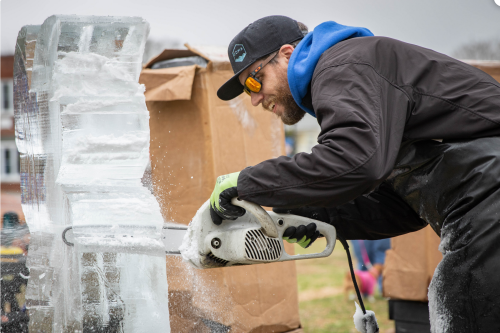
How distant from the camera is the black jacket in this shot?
1191 mm

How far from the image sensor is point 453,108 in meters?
1.34

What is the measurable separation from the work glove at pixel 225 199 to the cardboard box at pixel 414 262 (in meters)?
1.81

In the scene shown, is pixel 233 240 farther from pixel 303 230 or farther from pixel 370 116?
pixel 370 116

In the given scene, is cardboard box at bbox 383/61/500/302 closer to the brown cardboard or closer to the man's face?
the brown cardboard

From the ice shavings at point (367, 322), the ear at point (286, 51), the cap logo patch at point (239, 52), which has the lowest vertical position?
the ice shavings at point (367, 322)

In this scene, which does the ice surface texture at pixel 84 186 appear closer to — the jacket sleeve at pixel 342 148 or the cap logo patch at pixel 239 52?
the cap logo patch at pixel 239 52

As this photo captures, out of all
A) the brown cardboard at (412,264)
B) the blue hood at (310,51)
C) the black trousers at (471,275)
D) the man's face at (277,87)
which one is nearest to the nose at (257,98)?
the man's face at (277,87)

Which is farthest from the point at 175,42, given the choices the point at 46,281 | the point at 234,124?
the point at 46,281

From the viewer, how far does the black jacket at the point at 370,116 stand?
1.19m

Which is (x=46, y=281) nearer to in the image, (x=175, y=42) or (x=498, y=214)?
(x=498, y=214)

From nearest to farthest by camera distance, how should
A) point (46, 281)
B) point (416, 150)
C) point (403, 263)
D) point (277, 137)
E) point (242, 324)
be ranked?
point (416, 150), point (46, 281), point (242, 324), point (277, 137), point (403, 263)

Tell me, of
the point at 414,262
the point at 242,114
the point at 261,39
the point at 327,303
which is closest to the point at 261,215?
the point at 261,39

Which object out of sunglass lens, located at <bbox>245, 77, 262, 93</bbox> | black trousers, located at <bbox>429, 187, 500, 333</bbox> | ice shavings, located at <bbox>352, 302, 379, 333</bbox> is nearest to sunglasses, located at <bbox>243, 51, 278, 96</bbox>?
sunglass lens, located at <bbox>245, 77, 262, 93</bbox>

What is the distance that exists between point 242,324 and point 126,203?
36.2 inches
